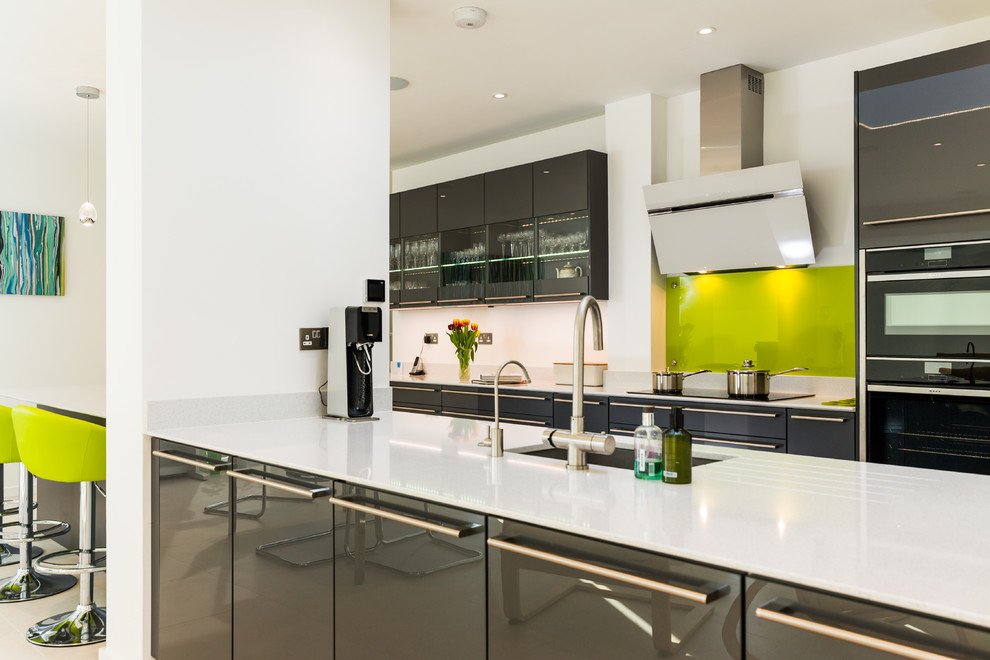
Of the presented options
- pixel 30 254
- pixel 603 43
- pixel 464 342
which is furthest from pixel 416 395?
pixel 30 254

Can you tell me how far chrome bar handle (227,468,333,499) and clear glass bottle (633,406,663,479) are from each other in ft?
2.51

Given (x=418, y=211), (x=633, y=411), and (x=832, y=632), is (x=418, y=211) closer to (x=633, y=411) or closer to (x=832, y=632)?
(x=633, y=411)

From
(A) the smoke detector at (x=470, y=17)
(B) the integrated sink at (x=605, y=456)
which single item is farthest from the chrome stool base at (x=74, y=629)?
(A) the smoke detector at (x=470, y=17)

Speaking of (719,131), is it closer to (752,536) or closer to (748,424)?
(748,424)

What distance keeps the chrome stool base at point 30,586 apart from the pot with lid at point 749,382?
3.57 metres

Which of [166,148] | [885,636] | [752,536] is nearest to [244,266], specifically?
[166,148]

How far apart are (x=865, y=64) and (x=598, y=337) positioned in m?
3.08

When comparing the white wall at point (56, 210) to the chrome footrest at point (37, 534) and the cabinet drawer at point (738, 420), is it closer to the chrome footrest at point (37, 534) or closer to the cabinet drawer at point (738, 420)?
the chrome footrest at point (37, 534)

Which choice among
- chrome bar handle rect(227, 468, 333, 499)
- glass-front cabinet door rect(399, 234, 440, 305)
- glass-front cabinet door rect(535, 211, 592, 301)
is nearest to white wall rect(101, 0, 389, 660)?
chrome bar handle rect(227, 468, 333, 499)

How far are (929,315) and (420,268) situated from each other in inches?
150

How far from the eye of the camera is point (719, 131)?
13.7 feet

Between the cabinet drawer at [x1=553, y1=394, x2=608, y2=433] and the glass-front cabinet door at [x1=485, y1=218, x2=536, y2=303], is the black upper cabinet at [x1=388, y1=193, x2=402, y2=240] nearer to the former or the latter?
the glass-front cabinet door at [x1=485, y1=218, x2=536, y2=303]

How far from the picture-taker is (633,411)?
14.0ft

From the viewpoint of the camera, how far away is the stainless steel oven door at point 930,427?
3109mm
